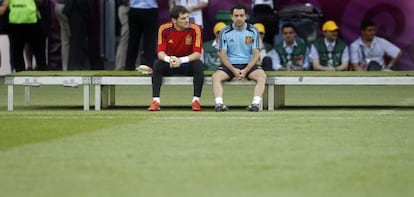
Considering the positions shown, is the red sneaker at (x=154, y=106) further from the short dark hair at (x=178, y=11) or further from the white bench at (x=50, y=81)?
the short dark hair at (x=178, y=11)

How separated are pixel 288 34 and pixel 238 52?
557cm

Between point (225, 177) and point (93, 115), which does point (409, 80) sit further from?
point (225, 177)

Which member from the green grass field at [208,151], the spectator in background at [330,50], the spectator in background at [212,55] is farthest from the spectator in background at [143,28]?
the green grass field at [208,151]

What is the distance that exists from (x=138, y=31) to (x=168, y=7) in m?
2.36

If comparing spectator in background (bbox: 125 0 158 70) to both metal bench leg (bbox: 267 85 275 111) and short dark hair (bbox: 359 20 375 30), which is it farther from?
metal bench leg (bbox: 267 85 275 111)

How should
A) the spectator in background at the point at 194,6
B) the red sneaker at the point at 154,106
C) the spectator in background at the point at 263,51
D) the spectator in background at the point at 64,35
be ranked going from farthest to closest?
the spectator in background at the point at 64,35 < the spectator in background at the point at 194,6 < the spectator in background at the point at 263,51 < the red sneaker at the point at 154,106

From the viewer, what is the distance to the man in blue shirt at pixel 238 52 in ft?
53.5

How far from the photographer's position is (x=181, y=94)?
20.5 metres

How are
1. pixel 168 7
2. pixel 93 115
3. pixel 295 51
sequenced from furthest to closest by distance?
pixel 168 7 → pixel 295 51 → pixel 93 115

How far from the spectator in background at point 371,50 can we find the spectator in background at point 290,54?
3.03ft

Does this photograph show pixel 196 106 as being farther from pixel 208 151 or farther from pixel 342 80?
pixel 208 151

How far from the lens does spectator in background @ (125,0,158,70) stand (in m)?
21.2

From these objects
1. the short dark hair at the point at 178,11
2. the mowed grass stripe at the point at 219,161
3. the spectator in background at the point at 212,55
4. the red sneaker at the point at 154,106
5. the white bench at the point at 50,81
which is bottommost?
the mowed grass stripe at the point at 219,161

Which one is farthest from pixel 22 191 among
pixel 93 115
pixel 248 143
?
pixel 93 115
